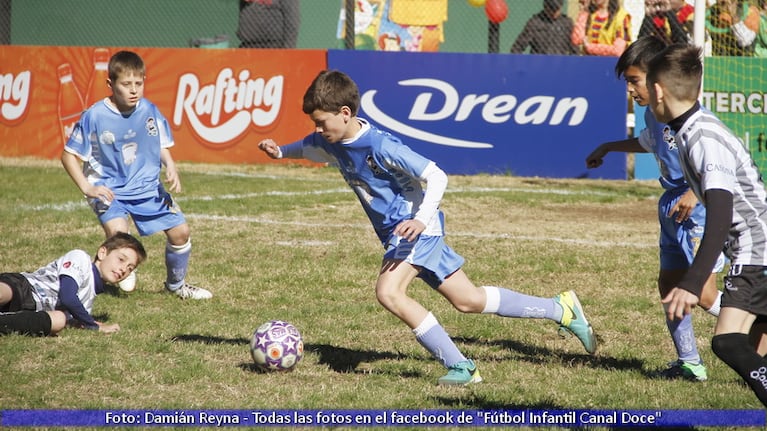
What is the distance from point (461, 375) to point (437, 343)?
0.65 feet

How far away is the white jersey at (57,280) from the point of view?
6.12 metres

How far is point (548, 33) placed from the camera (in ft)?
46.6

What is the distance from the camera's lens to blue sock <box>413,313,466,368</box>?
518 cm

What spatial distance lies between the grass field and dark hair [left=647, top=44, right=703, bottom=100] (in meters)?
1.55

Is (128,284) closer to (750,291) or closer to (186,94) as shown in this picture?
(750,291)

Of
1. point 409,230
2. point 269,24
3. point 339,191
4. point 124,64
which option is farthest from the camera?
point 269,24

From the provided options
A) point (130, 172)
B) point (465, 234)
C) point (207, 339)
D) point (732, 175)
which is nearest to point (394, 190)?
point (207, 339)

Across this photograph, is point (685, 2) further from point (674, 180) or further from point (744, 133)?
point (674, 180)

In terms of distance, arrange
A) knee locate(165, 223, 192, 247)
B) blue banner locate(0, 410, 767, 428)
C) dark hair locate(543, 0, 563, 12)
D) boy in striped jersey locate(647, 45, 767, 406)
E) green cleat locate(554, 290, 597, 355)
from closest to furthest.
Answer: boy in striped jersey locate(647, 45, 767, 406) → blue banner locate(0, 410, 767, 428) → green cleat locate(554, 290, 597, 355) → knee locate(165, 223, 192, 247) → dark hair locate(543, 0, 563, 12)

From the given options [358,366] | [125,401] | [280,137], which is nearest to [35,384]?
[125,401]

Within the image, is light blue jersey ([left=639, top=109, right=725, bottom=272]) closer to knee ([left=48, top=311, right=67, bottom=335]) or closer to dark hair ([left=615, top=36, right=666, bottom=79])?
dark hair ([left=615, top=36, right=666, bottom=79])

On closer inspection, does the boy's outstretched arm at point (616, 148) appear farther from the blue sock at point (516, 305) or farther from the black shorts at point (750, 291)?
the black shorts at point (750, 291)

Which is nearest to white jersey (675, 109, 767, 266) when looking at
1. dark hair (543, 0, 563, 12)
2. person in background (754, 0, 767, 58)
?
person in background (754, 0, 767, 58)

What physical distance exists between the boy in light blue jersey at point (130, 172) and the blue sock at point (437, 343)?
256cm
